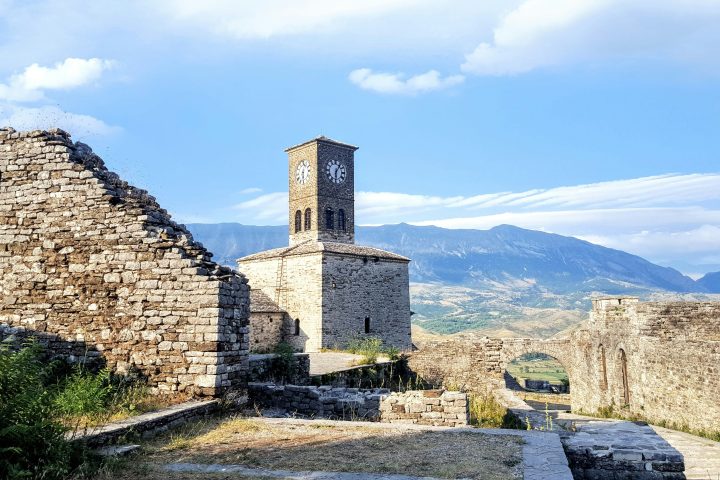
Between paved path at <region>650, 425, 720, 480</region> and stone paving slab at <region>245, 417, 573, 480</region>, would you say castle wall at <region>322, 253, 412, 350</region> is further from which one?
stone paving slab at <region>245, 417, 573, 480</region>

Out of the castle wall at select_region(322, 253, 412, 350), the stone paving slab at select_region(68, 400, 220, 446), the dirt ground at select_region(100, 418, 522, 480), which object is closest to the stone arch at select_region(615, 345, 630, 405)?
the dirt ground at select_region(100, 418, 522, 480)

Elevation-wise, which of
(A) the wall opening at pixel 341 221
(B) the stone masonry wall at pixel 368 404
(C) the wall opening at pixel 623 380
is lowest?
(C) the wall opening at pixel 623 380

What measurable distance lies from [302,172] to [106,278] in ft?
106

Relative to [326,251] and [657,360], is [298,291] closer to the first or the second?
[326,251]

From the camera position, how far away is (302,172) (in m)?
41.4

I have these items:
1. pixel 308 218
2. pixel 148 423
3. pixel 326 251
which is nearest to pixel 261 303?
pixel 326 251

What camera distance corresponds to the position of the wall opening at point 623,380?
19.3 metres

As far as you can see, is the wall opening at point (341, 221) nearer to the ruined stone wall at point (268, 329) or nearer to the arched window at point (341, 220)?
the arched window at point (341, 220)

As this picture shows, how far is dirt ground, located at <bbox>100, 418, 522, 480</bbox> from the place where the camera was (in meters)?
5.71

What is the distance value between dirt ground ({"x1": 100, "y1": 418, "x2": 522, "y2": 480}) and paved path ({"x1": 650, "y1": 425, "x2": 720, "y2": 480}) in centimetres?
539

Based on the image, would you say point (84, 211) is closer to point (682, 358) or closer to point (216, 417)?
point (216, 417)

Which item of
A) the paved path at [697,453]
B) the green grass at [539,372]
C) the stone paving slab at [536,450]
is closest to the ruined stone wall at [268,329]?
the green grass at [539,372]

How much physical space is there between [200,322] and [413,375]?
16.7 meters

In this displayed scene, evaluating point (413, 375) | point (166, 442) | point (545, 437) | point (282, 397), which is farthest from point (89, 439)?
point (413, 375)
